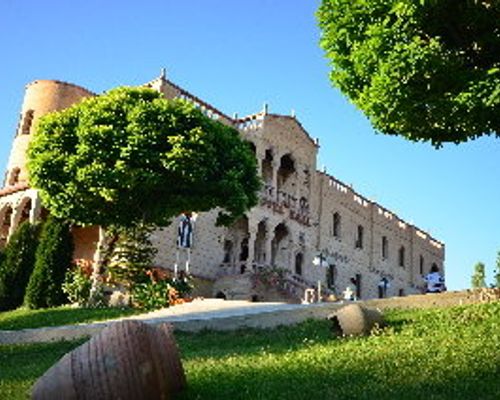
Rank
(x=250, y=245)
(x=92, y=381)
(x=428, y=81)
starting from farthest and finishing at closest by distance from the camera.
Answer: (x=250, y=245)
(x=428, y=81)
(x=92, y=381)

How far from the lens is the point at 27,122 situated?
3772 cm

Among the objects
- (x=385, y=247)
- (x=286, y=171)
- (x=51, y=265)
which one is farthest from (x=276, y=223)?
(x=385, y=247)

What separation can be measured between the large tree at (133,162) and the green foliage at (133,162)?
3 cm

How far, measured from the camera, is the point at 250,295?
31484mm

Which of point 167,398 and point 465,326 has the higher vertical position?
point 465,326

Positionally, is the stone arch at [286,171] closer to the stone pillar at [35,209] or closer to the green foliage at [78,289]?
the stone pillar at [35,209]

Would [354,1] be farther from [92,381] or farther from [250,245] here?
[250,245]

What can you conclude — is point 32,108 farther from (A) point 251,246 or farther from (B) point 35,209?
(A) point 251,246

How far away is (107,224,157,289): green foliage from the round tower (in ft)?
44.1

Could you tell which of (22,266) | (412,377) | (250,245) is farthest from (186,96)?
(412,377)

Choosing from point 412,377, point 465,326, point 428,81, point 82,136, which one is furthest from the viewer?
point 82,136

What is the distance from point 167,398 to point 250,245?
26818mm

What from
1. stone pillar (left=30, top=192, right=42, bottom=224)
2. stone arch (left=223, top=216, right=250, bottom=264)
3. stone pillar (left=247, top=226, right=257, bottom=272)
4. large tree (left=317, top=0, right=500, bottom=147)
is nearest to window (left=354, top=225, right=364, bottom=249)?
stone arch (left=223, top=216, right=250, bottom=264)

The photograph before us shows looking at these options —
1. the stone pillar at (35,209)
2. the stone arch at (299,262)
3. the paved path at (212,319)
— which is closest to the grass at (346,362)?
the paved path at (212,319)
